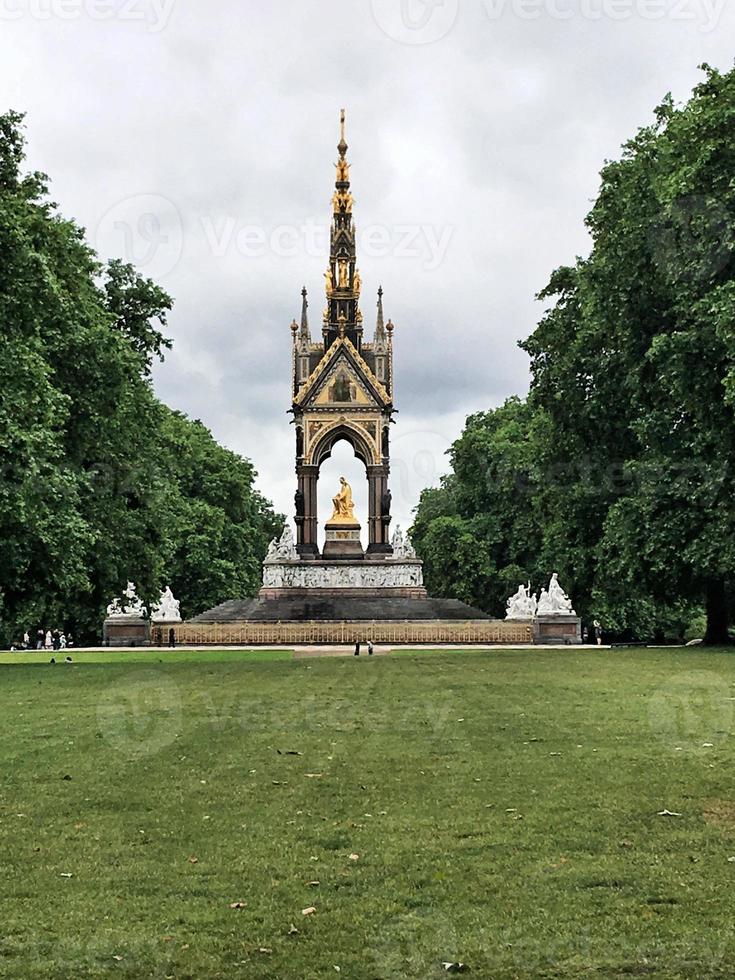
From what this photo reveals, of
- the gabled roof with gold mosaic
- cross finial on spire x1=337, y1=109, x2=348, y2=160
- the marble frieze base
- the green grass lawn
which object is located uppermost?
cross finial on spire x1=337, y1=109, x2=348, y2=160

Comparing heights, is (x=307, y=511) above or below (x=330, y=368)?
below

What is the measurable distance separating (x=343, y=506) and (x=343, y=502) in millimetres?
185

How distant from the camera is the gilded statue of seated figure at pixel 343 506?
179 feet

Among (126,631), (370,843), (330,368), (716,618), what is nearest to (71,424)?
(126,631)

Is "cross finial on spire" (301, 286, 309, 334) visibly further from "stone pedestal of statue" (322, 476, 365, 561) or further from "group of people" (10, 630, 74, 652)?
"group of people" (10, 630, 74, 652)

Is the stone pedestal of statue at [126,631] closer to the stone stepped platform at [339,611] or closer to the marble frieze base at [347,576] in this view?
the stone stepped platform at [339,611]

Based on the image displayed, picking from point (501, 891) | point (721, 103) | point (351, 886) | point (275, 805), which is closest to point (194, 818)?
point (275, 805)

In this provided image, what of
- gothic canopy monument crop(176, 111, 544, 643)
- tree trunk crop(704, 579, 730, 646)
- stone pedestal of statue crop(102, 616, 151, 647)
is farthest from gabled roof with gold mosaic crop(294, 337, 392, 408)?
tree trunk crop(704, 579, 730, 646)

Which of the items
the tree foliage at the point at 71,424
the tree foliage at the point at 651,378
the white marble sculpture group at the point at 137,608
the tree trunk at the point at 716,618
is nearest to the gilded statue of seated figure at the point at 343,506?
the white marble sculpture group at the point at 137,608

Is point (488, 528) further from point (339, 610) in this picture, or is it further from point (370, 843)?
point (370, 843)

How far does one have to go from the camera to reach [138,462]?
3397 cm

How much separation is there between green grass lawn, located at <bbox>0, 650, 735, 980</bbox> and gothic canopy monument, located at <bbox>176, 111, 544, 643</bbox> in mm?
28983

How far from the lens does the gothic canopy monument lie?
147 ft

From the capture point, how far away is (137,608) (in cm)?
4303
